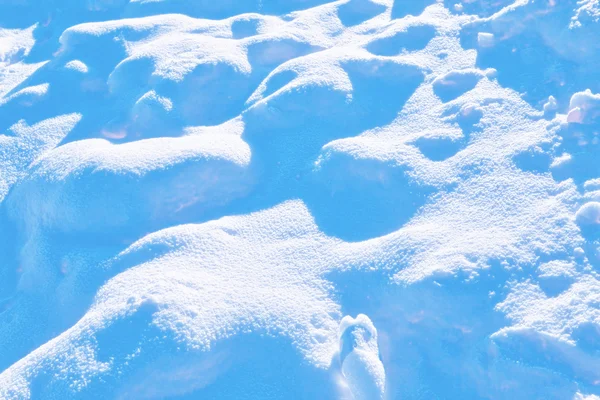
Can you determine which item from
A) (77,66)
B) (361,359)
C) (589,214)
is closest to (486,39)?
(589,214)

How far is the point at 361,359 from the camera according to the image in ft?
15.1

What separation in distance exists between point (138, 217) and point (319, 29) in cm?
330

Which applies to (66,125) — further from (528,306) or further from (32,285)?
(528,306)

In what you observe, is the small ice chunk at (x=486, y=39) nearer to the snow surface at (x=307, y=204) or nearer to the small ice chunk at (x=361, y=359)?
the snow surface at (x=307, y=204)

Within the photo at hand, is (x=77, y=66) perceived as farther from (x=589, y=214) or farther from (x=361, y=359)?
(x=589, y=214)

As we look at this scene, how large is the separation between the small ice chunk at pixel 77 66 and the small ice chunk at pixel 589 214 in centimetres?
577

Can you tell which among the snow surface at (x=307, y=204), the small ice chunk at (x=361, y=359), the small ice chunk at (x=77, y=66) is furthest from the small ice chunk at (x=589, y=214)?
the small ice chunk at (x=77, y=66)

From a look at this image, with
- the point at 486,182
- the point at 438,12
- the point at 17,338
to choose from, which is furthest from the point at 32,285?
the point at 438,12

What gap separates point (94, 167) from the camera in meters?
6.19

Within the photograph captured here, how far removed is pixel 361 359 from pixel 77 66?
17.3ft

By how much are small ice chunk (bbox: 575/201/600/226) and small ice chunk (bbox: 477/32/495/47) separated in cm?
247

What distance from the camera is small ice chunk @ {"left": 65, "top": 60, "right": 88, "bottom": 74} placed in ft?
25.5

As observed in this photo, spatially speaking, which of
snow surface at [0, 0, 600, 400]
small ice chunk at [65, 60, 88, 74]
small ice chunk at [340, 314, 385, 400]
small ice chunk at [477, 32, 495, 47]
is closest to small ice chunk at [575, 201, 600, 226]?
snow surface at [0, 0, 600, 400]

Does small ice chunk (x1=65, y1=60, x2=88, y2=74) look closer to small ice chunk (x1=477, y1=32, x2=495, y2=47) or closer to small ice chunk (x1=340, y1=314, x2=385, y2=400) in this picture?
small ice chunk (x1=477, y1=32, x2=495, y2=47)
